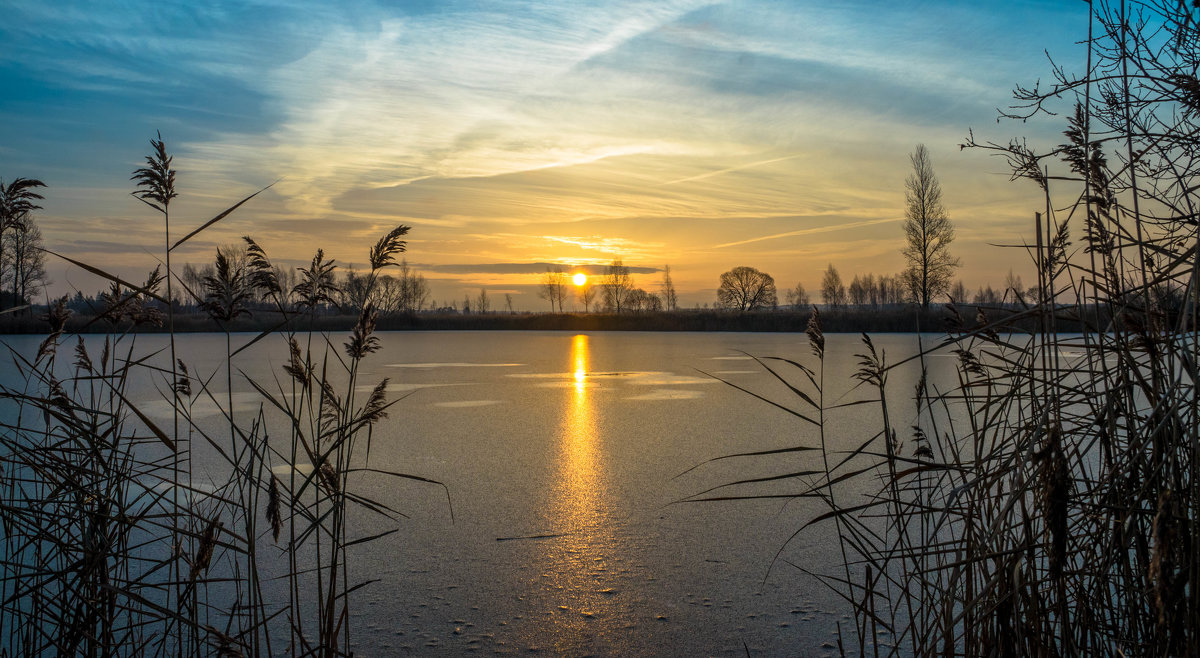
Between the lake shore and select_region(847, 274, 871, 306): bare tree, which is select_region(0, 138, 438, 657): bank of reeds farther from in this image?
select_region(847, 274, 871, 306): bare tree

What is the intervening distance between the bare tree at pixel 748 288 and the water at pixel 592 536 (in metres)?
51.8

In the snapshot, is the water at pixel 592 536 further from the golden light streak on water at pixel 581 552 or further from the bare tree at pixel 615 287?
the bare tree at pixel 615 287

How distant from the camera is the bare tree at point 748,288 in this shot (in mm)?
58562

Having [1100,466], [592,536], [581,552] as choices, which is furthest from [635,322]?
[1100,466]

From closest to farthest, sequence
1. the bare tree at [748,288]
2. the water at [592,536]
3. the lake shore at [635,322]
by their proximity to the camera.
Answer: the water at [592,536] < the lake shore at [635,322] < the bare tree at [748,288]

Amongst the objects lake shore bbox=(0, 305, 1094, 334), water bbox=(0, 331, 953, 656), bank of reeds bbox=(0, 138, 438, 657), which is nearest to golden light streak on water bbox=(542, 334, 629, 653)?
water bbox=(0, 331, 953, 656)

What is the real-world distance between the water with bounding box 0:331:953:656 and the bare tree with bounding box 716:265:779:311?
51800 mm

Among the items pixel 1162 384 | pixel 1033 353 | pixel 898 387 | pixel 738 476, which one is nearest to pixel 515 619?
pixel 1033 353

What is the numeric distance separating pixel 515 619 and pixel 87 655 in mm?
1191

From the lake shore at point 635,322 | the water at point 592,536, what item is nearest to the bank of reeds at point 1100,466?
the water at point 592,536

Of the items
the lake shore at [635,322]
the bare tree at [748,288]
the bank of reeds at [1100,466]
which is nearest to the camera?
the bank of reeds at [1100,466]

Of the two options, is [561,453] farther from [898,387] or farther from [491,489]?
[898,387]

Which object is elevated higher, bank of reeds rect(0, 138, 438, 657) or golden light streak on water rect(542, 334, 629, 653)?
bank of reeds rect(0, 138, 438, 657)

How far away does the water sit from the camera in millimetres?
2469
